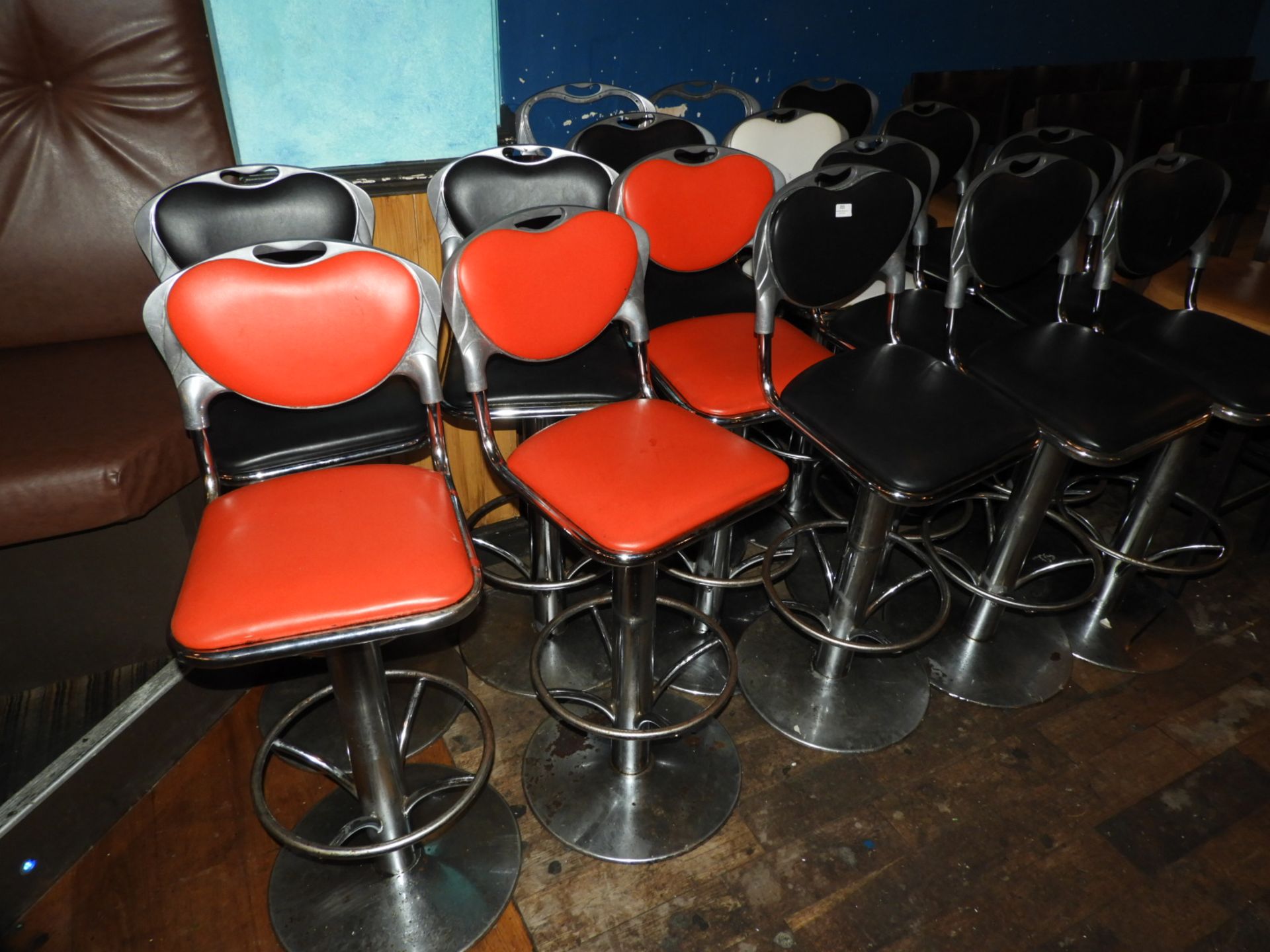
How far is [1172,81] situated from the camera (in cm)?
561

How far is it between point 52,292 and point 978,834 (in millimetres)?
2391

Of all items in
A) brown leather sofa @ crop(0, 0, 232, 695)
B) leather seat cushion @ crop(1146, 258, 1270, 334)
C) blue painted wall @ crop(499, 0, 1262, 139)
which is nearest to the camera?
brown leather sofa @ crop(0, 0, 232, 695)

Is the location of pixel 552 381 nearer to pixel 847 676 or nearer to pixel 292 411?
pixel 292 411

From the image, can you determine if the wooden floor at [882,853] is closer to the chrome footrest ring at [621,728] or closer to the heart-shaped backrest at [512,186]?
the chrome footrest ring at [621,728]

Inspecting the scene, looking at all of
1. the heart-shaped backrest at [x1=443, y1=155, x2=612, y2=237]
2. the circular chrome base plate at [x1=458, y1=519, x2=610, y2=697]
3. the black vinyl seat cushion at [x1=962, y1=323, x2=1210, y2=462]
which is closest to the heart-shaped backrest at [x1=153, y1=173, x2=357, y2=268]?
the heart-shaped backrest at [x1=443, y1=155, x2=612, y2=237]

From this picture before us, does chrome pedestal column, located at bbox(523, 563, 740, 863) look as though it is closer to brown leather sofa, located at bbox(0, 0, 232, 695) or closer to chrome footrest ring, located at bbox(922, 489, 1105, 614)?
chrome footrest ring, located at bbox(922, 489, 1105, 614)

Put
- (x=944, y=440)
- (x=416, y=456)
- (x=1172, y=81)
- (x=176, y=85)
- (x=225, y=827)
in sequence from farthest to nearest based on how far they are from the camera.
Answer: (x=1172, y=81), (x=416, y=456), (x=176, y=85), (x=225, y=827), (x=944, y=440)

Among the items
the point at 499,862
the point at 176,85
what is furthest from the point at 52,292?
the point at 499,862

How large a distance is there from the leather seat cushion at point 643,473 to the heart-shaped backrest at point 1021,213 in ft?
2.74

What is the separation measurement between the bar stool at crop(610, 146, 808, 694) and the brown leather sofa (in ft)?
3.40

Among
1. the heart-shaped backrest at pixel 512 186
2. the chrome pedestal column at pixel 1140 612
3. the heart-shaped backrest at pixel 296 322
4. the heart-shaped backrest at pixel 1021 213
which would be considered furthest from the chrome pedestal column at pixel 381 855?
the chrome pedestal column at pixel 1140 612

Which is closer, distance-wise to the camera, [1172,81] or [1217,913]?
[1217,913]

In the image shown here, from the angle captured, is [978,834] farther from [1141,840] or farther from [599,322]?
[599,322]

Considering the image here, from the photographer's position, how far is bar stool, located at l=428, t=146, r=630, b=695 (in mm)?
1642
